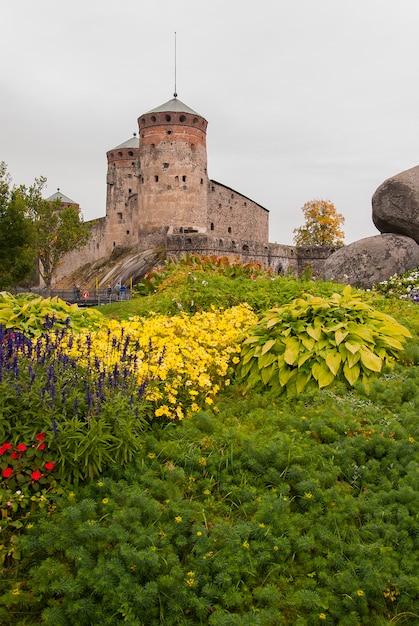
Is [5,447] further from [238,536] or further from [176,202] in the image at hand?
[176,202]

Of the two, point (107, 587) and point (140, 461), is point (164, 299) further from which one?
point (107, 587)

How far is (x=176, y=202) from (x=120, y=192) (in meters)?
10.8

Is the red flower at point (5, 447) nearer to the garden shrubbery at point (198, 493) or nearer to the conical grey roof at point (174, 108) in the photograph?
the garden shrubbery at point (198, 493)

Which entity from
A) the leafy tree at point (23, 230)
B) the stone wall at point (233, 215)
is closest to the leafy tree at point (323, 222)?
the stone wall at point (233, 215)

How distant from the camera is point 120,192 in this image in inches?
2117

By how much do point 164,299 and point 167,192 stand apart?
36.8 m

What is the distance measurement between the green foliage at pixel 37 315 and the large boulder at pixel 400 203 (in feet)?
31.2

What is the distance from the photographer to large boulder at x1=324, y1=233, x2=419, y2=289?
1466cm

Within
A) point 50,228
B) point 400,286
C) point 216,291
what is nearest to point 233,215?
point 50,228

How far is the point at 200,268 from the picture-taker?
11.8m

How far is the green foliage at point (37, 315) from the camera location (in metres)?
8.05

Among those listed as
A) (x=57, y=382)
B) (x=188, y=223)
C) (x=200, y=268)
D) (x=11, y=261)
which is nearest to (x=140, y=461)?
(x=57, y=382)

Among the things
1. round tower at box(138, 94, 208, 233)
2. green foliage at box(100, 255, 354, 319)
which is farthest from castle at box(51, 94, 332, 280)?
green foliage at box(100, 255, 354, 319)

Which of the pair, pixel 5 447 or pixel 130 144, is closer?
pixel 5 447
